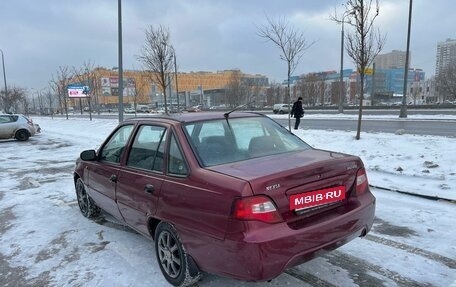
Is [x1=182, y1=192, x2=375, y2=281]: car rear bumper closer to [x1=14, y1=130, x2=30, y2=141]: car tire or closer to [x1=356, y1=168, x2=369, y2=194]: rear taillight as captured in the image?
[x1=356, y1=168, x2=369, y2=194]: rear taillight

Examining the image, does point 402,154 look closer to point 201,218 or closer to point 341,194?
point 341,194

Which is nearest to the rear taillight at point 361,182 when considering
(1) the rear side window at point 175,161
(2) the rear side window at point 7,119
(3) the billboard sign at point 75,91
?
(1) the rear side window at point 175,161

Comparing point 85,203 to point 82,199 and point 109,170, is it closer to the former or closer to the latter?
point 82,199

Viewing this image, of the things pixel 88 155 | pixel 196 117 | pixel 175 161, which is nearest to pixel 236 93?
pixel 88 155

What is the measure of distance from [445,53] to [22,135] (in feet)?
262

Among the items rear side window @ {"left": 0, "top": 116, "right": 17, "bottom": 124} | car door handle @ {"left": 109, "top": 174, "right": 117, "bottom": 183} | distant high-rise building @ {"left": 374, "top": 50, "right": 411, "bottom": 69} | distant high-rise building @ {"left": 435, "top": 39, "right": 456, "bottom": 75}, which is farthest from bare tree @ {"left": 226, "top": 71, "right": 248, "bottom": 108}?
car door handle @ {"left": 109, "top": 174, "right": 117, "bottom": 183}

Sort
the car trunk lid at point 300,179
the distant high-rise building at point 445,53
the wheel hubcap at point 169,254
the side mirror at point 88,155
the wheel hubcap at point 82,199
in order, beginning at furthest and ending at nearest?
the distant high-rise building at point 445,53 < the wheel hubcap at point 82,199 < the side mirror at point 88,155 < the wheel hubcap at point 169,254 < the car trunk lid at point 300,179

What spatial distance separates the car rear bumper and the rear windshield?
2.49 feet

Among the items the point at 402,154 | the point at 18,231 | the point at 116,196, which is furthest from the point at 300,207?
the point at 402,154

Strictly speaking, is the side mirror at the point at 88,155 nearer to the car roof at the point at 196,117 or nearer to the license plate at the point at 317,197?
the car roof at the point at 196,117

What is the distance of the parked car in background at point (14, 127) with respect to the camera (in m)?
19.7

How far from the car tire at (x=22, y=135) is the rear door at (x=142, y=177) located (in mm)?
18243

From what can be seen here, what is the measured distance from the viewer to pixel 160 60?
19.9 metres

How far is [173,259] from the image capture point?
3576 millimetres
